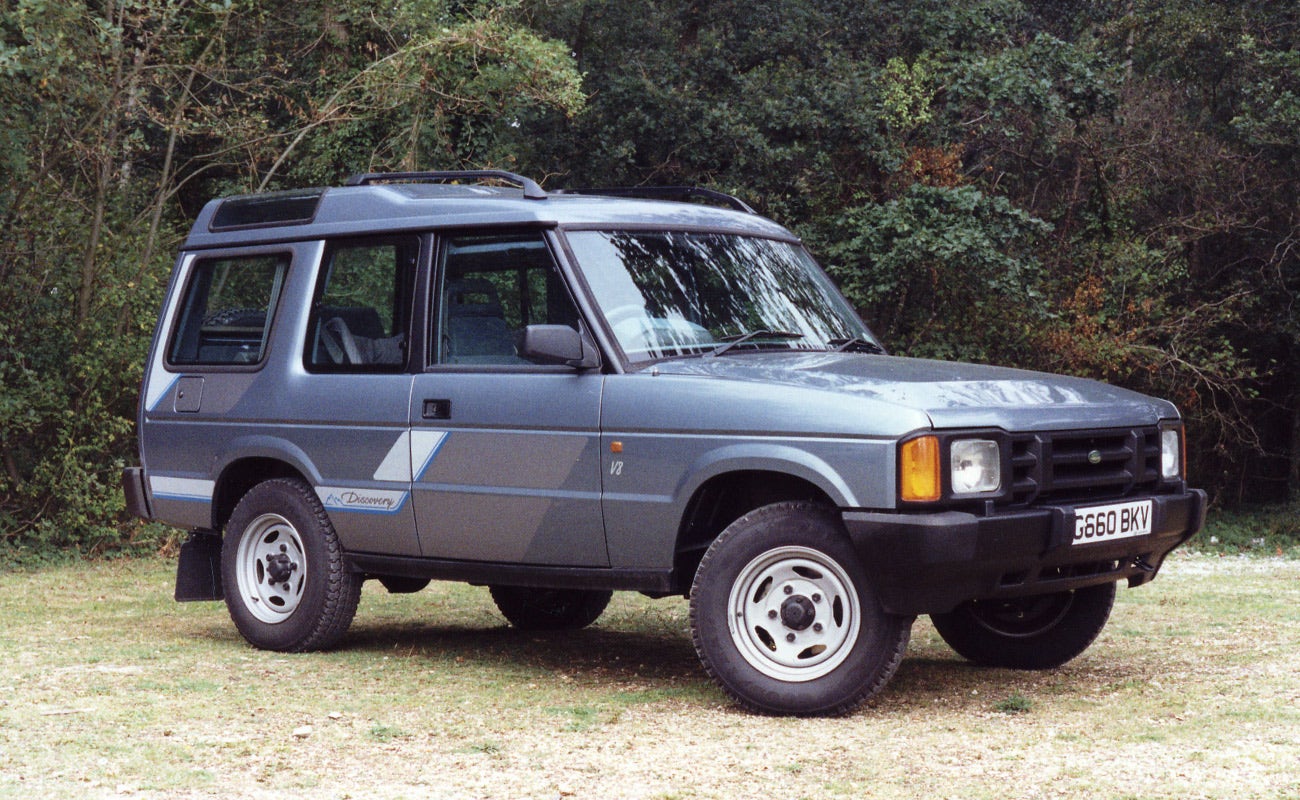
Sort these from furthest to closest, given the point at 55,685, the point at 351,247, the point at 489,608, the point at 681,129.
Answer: the point at 681,129 < the point at 489,608 < the point at 351,247 < the point at 55,685

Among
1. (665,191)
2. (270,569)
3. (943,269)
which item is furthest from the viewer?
(943,269)

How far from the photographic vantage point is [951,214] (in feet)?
63.1

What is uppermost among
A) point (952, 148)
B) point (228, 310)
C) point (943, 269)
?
point (952, 148)

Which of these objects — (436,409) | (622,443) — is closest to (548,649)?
(436,409)

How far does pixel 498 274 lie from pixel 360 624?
3030 mm

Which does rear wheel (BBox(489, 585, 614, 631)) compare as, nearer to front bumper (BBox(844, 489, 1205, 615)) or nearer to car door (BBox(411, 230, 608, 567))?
car door (BBox(411, 230, 608, 567))

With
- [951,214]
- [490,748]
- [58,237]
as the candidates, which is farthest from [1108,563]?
[951,214]

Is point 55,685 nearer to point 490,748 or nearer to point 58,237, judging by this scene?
point 490,748

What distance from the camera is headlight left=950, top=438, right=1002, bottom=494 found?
567cm

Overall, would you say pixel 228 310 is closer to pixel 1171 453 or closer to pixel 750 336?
pixel 750 336

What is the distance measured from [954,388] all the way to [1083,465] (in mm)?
640

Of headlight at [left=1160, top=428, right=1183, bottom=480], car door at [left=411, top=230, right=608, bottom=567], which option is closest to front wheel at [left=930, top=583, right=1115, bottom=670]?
headlight at [left=1160, top=428, right=1183, bottom=480]

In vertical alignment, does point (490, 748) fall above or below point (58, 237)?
below

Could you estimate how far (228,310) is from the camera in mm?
8109
